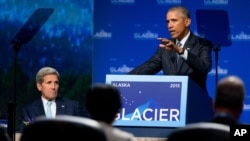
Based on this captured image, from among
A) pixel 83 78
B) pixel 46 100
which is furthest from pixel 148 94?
pixel 83 78

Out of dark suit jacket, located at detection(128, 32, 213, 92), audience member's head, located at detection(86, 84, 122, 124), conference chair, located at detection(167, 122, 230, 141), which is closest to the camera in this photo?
conference chair, located at detection(167, 122, 230, 141)

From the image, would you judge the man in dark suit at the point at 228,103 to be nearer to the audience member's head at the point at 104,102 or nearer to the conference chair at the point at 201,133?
the conference chair at the point at 201,133

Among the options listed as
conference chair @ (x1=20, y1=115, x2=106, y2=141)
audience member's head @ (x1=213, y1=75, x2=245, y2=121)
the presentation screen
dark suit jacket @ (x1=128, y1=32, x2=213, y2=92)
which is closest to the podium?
the presentation screen

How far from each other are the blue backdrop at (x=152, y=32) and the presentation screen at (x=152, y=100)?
343 centimetres

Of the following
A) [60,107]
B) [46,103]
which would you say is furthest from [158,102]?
[46,103]

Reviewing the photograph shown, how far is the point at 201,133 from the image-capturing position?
4.26m

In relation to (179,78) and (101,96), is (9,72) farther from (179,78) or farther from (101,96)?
(101,96)

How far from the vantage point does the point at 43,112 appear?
8.83 metres

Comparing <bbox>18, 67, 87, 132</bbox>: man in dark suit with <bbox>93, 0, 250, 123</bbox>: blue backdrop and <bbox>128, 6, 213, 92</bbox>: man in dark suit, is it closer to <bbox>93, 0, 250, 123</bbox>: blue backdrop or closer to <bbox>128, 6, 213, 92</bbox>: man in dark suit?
<bbox>128, 6, 213, 92</bbox>: man in dark suit

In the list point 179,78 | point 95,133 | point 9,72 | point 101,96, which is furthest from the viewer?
point 9,72

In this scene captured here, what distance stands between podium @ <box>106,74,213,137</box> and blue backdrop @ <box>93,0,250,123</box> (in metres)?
3.40

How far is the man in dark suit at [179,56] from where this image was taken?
36.1 ft

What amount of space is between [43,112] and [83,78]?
10.2ft

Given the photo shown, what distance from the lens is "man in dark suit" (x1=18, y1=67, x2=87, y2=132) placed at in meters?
8.82
